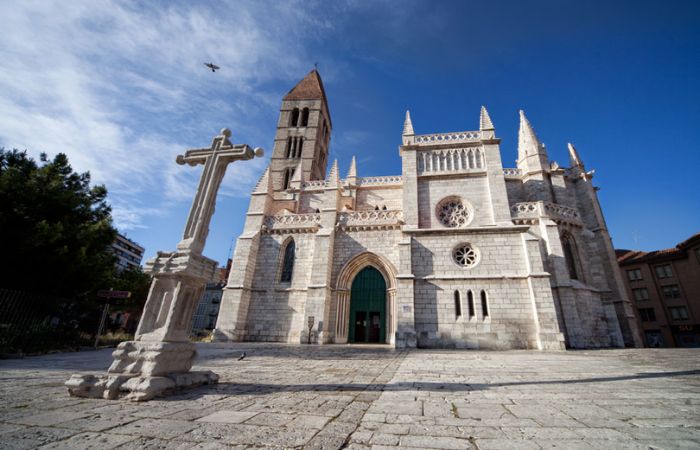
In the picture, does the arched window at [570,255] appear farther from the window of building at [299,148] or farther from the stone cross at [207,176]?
the window of building at [299,148]

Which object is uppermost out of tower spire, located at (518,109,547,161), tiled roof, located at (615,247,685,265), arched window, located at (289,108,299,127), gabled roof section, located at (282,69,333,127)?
gabled roof section, located at (282,69,333,127)

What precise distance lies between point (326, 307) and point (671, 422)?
40.2 feet

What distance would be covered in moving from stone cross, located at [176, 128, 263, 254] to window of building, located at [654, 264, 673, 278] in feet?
122

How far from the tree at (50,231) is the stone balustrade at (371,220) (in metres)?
10.7

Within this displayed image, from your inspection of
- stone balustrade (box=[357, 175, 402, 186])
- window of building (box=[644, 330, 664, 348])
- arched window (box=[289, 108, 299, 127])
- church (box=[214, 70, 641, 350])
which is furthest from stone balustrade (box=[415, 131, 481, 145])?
window of building (box=[644, 330, 664, 348])

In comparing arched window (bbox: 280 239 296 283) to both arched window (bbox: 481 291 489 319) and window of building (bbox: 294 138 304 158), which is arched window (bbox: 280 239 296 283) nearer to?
arched window (bbox: 481 291 489 319)

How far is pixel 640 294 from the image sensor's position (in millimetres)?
27109

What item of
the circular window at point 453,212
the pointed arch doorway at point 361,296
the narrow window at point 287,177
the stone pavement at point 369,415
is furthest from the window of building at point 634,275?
the narrow window at point 287,177

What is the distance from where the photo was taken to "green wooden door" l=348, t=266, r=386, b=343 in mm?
14766

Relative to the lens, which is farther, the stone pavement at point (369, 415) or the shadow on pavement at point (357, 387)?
the shadow on pavement at point (357, 387)

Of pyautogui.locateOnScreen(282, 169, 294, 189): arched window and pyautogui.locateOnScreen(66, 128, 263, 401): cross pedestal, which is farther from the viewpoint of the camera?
pyautogui.locateOnScreen(282, 169, 294, 189): arched window

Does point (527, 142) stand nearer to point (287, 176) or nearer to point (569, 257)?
point (569, 257)

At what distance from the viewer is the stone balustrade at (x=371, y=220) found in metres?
15.3

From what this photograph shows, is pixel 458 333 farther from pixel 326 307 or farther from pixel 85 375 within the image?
pixel 85 375
